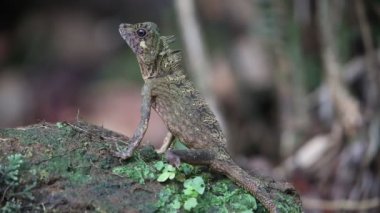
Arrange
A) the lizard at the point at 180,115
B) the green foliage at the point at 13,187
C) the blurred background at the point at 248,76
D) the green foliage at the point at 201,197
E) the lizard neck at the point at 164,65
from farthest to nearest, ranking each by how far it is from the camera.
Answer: the blurred background at the point at 248,76 < the lizard neck at the point at 164,65 < the lizard at the point at 180,115 < the green foliage at the point at 201,197 < the green foliage at the point at 13,187

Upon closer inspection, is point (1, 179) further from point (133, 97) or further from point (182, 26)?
point (133, 97)

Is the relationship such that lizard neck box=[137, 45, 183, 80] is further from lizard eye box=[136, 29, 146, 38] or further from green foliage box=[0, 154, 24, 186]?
green foliage box=[0, 154, 24, 186]

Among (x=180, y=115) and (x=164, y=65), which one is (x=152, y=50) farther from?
(x=180, y=115)

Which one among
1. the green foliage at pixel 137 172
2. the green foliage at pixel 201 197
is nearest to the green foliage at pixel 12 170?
the green foliage at pixel 137 172

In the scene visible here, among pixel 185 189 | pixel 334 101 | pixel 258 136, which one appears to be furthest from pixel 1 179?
pixel 258 136

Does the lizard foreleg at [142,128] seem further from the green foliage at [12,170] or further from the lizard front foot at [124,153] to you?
the green foliage at [12,170]

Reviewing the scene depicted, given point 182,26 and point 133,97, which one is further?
point 133,97

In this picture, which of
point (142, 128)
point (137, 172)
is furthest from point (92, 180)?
point (142, 128)

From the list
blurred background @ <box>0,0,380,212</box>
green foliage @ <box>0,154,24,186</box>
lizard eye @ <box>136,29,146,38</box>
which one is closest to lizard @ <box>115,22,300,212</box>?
lizard eye @ <box>136,29,146,38</box>
